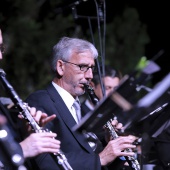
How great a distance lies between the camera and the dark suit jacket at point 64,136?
11.8ft

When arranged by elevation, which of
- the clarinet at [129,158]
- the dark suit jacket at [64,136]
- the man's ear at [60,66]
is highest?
the man's ear at [60,66]

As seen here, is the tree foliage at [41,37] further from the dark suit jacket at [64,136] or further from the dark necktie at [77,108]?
the dark suit jacket at [64,136]

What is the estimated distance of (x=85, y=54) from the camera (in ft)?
13.7

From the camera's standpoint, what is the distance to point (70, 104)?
4012mm

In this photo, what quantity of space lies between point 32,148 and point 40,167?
72 cm

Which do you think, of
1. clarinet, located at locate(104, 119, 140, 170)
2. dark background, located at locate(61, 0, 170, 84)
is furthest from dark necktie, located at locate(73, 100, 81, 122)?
dark background, located at locate(61, 0, 170, 84)

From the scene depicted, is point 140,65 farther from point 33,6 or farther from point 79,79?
point 33,6

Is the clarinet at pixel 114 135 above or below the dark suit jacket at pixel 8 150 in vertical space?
below

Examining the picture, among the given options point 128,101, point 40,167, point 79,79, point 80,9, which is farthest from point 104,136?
point 80,9

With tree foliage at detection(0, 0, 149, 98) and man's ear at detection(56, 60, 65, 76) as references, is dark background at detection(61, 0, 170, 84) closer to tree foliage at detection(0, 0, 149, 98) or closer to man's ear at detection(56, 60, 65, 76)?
tree foliage at detection(0, 0, 149, 98)

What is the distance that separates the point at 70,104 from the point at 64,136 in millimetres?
349

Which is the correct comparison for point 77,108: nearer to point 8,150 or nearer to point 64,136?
point 64,136

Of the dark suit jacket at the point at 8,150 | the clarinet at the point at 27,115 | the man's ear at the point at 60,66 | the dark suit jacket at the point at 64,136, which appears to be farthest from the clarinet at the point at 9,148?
the man's ear at the point at 60,66

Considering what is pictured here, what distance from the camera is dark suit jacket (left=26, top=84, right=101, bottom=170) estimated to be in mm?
3588
